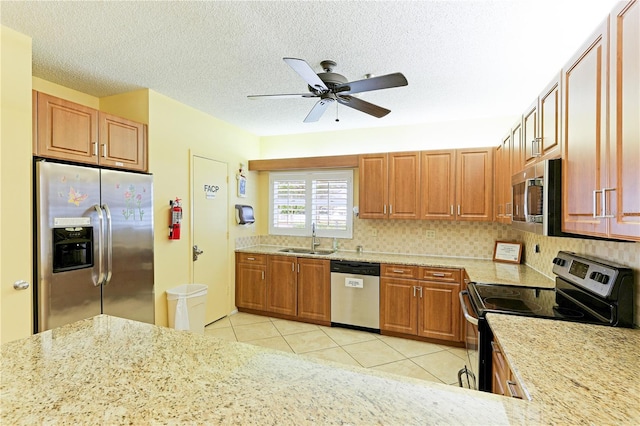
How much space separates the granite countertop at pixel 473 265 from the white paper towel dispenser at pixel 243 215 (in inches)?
16.4

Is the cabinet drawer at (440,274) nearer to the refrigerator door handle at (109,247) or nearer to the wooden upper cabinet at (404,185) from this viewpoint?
the wooden upper cabinet at (404,185)

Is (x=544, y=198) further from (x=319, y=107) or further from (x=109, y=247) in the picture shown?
(x=109, y=247)

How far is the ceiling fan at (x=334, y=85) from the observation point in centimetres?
195

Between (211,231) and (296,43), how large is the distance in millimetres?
2578

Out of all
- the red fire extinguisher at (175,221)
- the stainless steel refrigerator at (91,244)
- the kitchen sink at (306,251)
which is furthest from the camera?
the kitchen sink at (306,251)

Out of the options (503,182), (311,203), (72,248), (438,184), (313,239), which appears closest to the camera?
(72,248)

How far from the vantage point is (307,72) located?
196 centimetres

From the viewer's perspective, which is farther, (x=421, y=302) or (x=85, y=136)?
(x=421, y=302)

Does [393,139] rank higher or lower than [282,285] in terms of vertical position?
higher

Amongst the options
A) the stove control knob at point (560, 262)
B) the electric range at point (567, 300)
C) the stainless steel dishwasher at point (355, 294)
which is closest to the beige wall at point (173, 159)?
the stainless steel dishwasher at point (355, 294)

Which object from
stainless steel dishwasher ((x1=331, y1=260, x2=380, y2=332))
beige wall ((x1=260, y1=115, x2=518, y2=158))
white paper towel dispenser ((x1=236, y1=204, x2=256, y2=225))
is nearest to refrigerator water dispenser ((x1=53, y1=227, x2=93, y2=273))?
white paper towel dispenser ((x1=236, y1=204, x2=256, y2=225))

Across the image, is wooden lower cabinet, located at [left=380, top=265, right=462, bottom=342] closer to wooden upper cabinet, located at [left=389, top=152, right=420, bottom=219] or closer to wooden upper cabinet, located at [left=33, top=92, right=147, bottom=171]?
wooden upper cabinet, located at [left=389, top=152, right=420, bottom=219]

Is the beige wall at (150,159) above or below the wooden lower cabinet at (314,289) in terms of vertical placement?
above

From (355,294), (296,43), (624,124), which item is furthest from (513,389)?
(355,294)
